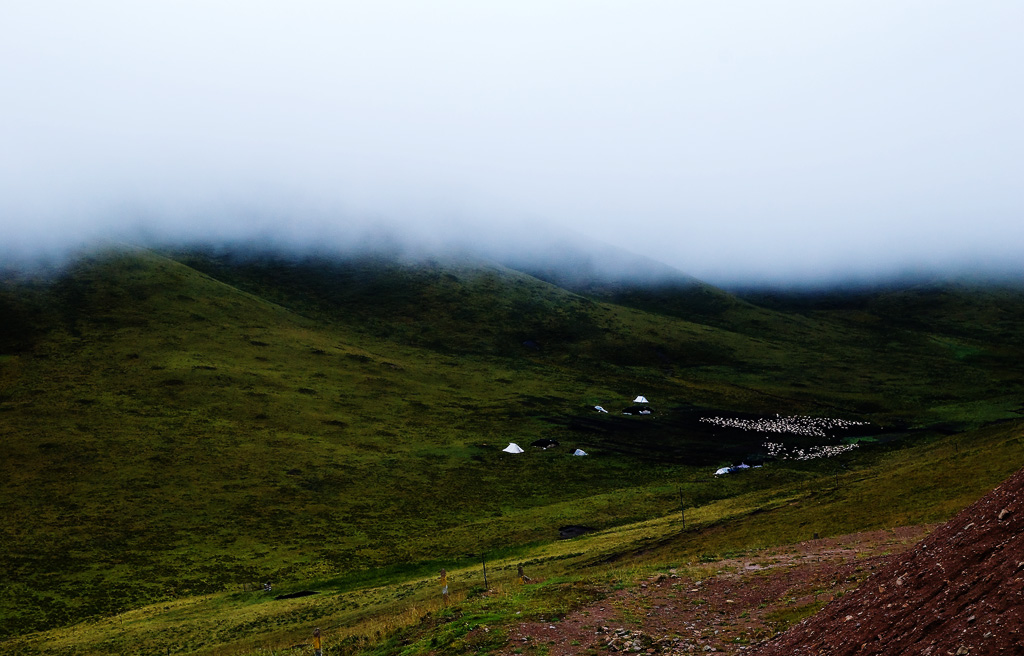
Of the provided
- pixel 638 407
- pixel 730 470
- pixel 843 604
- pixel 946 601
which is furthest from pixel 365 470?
pixel 946 601

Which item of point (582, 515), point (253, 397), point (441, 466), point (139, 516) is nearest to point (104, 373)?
point (253, 397)

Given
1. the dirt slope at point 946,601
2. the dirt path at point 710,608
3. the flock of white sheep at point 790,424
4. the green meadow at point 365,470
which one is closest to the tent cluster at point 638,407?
the green meadow at point 365,470

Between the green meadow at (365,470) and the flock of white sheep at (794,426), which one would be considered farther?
the flock of white sheep at (794,426)

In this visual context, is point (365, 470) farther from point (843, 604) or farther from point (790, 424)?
point (843, 604)

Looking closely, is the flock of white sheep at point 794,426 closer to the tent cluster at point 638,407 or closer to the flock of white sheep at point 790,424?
the flock of white sheep at point 790,424

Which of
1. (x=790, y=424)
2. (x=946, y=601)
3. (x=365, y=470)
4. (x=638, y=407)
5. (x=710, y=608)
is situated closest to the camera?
(x=946, y=601)

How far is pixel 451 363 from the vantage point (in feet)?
600

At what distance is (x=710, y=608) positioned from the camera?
25781mm

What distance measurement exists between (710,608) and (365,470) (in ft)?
285

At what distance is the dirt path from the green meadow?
1867 mm

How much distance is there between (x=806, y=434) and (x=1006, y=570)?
130 meters

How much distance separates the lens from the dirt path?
22203mm

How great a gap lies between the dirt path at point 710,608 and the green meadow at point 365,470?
187cm

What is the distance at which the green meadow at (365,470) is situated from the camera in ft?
164
